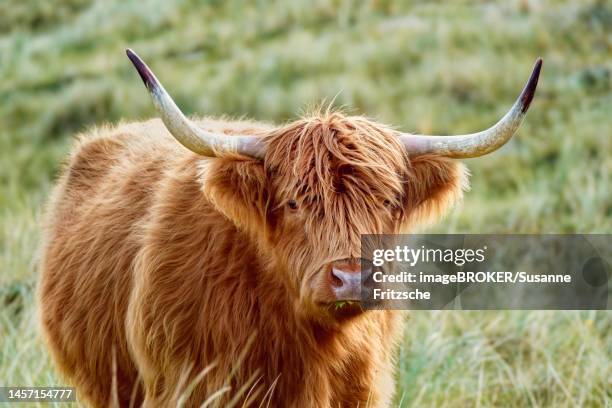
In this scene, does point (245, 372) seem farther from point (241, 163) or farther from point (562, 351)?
point (562, 351)

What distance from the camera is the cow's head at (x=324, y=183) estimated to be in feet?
12.3

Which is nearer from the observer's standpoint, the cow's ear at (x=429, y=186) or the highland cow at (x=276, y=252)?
the highland cow at (x=276, y=252)

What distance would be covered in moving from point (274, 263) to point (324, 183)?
41cm

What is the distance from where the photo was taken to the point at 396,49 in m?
15.9

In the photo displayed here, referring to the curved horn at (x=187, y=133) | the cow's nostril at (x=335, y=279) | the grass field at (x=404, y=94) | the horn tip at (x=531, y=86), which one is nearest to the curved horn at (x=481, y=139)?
the horn tip at (x=531, y=86)

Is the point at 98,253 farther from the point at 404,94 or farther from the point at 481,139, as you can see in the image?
the point at 404,94

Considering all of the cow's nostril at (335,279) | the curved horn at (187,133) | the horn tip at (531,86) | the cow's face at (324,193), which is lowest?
the cow's nostril at (335,279)

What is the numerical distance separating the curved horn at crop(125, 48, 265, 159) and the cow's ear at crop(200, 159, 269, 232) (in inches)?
2.5

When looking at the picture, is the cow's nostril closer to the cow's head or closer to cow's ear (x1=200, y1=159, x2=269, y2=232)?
the cow's head

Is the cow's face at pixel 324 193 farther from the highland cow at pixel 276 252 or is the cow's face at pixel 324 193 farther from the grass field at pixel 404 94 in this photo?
the grass field at pixel 404 94

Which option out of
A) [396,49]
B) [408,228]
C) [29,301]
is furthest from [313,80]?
[408,228]

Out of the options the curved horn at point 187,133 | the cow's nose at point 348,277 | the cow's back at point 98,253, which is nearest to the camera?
the cow's nose at point 348,277

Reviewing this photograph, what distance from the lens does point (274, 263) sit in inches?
159

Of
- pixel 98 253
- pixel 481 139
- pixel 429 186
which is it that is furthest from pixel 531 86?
pixel 98 253
